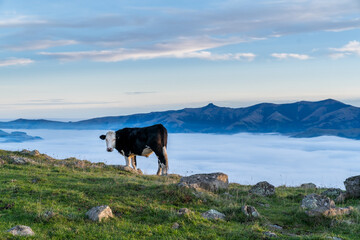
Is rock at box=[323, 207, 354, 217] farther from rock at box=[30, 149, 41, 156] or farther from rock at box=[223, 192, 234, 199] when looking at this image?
rock at box=[30, 149, 41, 156]

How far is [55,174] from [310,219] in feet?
46.3

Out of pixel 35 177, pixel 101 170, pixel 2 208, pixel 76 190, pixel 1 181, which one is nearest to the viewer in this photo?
pixel 2 208

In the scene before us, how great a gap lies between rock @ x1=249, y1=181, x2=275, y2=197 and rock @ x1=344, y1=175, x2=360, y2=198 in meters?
3.61

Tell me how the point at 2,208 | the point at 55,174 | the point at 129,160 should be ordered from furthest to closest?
the point at 129,160, the point at 55,174, the point at 2,208

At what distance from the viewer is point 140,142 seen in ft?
90.2

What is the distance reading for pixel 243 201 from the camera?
665 inches

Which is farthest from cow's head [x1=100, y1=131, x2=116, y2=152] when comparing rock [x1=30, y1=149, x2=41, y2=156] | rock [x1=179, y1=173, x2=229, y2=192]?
rock [x1=179, y1=173, x2=229, y2=192]

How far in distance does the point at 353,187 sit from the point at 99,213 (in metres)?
12.8

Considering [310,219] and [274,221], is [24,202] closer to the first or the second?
[274,221]

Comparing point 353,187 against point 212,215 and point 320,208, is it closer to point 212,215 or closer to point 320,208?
point 320,208

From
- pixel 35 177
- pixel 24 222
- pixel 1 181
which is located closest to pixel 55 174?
pixel 35 177

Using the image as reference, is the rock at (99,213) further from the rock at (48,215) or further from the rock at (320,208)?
the rock at (320,208)

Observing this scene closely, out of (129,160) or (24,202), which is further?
(129,160)

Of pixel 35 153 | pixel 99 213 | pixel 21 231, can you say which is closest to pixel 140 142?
pixel 35 153
